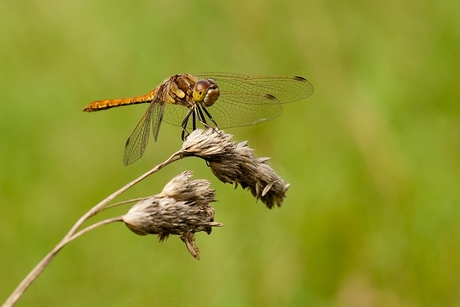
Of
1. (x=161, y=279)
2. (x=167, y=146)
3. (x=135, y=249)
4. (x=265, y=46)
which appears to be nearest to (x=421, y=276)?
(x=161, y=279)

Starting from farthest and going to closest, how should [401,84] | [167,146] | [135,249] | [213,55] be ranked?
[213,55], [401,84], [167,146], [135,249]

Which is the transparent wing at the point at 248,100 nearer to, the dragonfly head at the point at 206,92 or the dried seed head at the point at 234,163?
the dragonfly head at the point at 206,92

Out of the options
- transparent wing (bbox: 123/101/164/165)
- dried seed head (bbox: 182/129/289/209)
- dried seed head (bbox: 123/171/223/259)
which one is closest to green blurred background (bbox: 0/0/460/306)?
transparent wing (bbox: 123/101/164/165)

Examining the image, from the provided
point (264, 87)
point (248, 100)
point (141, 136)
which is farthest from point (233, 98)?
point (141, 136)

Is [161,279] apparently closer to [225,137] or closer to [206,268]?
[206,268]

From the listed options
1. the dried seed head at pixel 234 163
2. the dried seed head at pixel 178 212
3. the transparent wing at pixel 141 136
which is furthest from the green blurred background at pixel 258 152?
the dried seed head at pixel 178 212

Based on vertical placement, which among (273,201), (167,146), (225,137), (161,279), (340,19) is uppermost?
(340,19)

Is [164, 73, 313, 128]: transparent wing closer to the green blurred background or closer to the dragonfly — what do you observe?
the dragonfly
